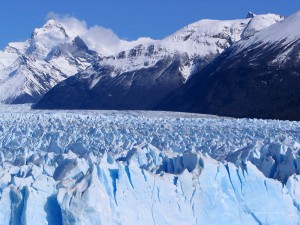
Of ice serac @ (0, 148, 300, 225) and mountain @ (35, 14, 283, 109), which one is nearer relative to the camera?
ice serac @ (0, 148, 300, 225)

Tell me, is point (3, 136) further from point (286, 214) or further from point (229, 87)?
point (229, 87)

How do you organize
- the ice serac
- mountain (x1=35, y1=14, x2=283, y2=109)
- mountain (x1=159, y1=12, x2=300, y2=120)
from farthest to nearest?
mountain (x1=35, y1=14, x2=283, y2=109) → mountain (x1=159, y1=12, x2=300, y2=120) → the ice serac

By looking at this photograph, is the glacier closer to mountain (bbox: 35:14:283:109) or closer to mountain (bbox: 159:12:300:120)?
mountain (bbox: 159:12:300:120)

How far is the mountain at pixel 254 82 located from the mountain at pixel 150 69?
1272 cm

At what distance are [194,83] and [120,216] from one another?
62.7 metres

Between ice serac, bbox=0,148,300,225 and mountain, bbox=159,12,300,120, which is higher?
mountain, bbox=159,12,300,120

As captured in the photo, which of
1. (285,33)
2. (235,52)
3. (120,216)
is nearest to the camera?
(120,216)

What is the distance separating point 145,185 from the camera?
984 centimetres

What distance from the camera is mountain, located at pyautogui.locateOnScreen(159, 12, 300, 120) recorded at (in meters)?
53.0

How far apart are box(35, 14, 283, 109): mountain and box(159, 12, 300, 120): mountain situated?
12.7 m

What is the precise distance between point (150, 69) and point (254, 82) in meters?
34.5

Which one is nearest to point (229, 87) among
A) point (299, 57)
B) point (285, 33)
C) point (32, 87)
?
point (299, 57)

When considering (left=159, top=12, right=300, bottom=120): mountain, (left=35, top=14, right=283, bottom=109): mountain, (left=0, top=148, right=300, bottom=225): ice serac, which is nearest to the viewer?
(left=0, top=148, right=300, bottom=225): ice serac

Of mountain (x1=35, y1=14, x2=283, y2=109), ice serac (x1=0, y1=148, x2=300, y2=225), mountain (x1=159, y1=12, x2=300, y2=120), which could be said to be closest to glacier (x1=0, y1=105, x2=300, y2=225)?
ice serac (x1=0, y1=148, x2=300, y2=225)
